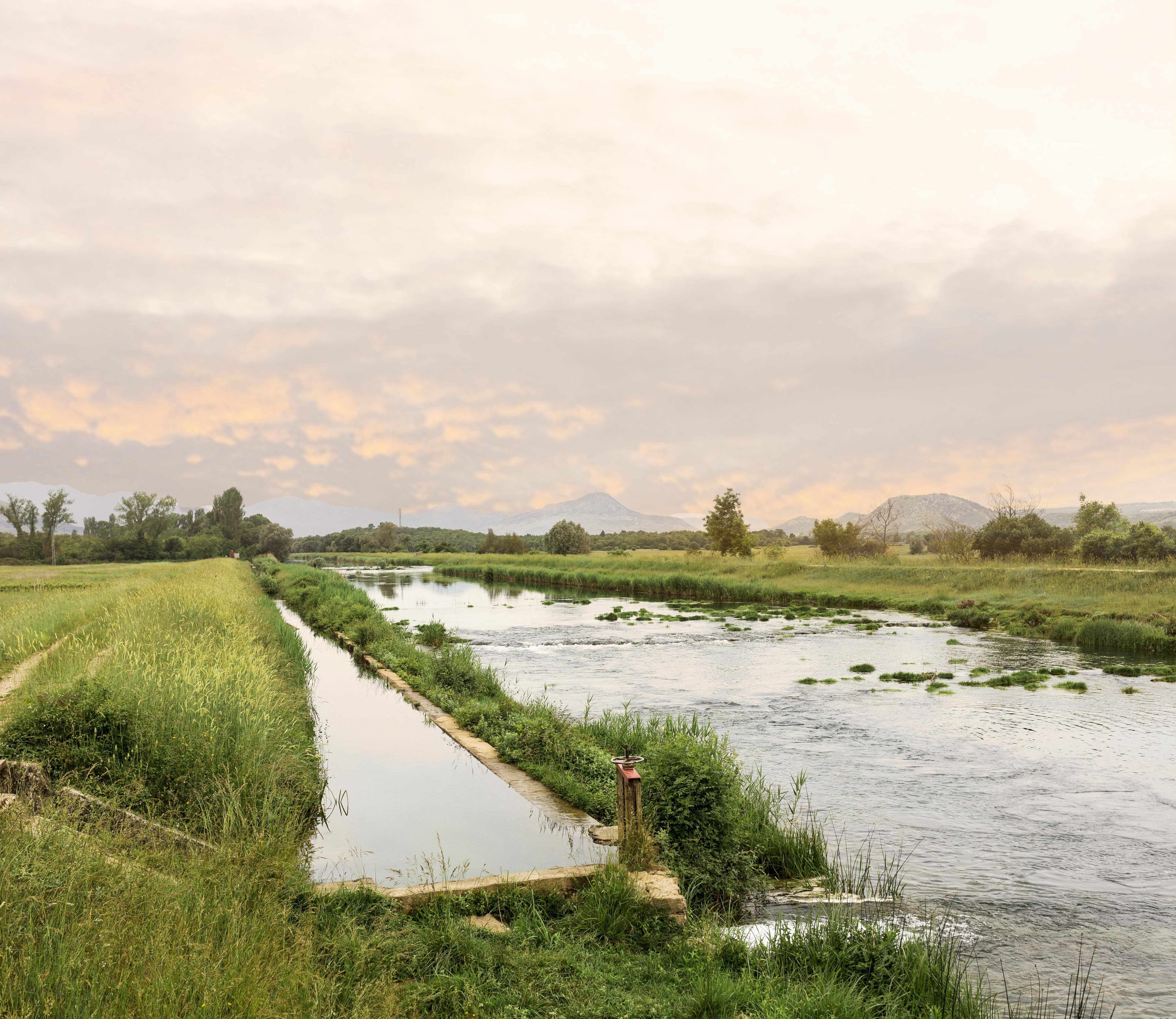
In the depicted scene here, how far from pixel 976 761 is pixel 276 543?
123m

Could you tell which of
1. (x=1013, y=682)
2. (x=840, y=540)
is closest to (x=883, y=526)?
(x=840, y=540)

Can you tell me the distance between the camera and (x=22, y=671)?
44.4ft

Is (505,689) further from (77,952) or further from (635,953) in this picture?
(77,952)

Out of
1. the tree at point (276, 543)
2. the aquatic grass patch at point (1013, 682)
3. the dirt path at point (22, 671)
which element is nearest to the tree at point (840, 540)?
the aquatic grass patch at point (1013, 682)

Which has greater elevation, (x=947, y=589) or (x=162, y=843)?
(x=947, y=589)

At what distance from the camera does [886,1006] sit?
4.80 meters

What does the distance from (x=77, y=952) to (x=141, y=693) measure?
5314 mm

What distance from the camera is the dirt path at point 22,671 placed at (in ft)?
38.4

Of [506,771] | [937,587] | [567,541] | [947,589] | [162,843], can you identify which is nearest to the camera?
[162,843]

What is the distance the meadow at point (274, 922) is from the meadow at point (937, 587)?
21399 mm

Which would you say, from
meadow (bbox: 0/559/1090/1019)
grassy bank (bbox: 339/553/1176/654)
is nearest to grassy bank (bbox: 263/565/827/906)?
meadow (bbox: 0/559/1090/1019)

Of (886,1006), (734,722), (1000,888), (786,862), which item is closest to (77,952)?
(886,1006)

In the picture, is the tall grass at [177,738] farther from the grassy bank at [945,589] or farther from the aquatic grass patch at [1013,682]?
the grassy bank at [945,589]

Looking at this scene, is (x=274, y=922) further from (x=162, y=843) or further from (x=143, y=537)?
(x=143, y=537)
